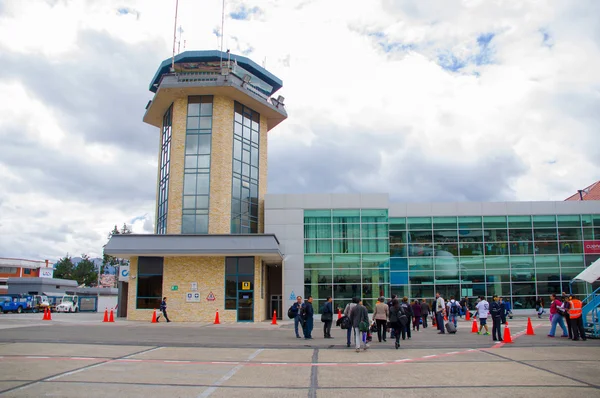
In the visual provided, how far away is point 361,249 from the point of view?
36.1 metres

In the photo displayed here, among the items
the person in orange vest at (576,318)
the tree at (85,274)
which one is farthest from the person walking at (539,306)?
the tree at (85,274)

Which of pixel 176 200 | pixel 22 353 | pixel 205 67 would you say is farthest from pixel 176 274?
pixel 22 353

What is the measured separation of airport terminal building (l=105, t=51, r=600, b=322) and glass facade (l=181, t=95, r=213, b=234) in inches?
2.7

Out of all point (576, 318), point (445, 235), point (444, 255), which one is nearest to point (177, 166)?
point (445, 235)

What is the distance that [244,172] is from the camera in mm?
36531

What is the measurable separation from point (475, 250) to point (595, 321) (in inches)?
749

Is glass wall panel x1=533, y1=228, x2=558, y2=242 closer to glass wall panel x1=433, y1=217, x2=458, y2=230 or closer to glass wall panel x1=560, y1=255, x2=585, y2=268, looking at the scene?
glass wall panel x1=560, y1=255, x2=585, y2=268

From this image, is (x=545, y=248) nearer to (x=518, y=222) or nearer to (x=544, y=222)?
(x=544, y=222)

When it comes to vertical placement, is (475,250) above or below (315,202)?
below

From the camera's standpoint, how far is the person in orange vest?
17500mm

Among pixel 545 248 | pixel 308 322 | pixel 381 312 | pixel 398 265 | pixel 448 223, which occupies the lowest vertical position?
pixel 308 322

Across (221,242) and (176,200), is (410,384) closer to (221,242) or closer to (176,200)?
(221,242)

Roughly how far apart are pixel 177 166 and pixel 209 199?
3.18 metres

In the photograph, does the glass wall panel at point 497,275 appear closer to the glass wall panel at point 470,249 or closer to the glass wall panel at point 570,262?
the glass wall panel at point 470,249
